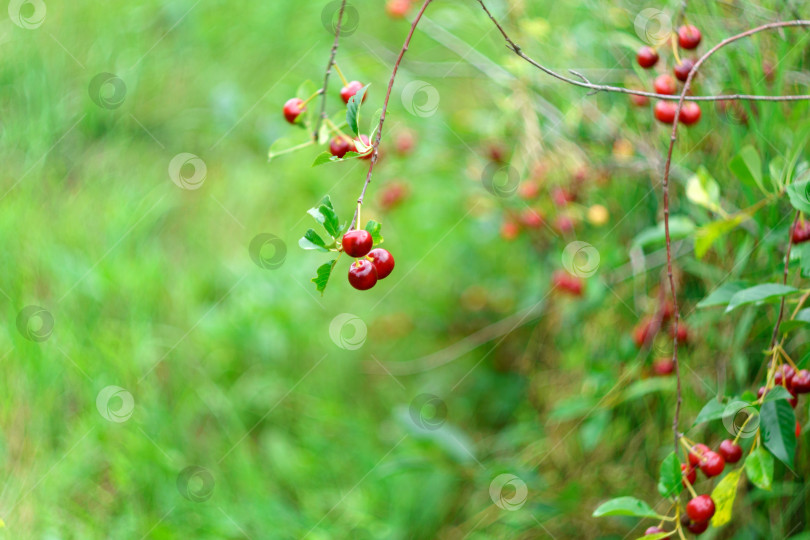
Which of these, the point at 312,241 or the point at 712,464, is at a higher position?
the point at 312,241

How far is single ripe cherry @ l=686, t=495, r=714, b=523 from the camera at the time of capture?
0.96m

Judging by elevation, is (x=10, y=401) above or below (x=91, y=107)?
below

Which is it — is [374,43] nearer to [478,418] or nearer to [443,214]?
[443,214]

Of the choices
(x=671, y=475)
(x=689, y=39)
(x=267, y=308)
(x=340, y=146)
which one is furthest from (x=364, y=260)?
(x=267, y=308)

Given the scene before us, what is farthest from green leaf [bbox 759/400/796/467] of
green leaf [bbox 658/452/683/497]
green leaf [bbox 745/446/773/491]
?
green leaf [bbox 658/452/683/497]

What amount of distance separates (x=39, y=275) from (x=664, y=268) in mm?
1485

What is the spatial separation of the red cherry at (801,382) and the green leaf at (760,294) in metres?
0.10

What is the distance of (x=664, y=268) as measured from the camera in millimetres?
1526

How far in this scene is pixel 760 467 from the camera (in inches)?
37.5

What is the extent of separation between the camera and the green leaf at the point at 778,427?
95 cm

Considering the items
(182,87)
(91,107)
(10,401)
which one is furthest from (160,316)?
(182,87)

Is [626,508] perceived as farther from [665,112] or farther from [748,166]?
[665,112]

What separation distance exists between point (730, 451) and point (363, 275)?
562 millimetres

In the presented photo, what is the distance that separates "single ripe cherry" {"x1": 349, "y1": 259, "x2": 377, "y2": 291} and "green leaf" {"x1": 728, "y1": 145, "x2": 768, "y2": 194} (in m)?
0.58
